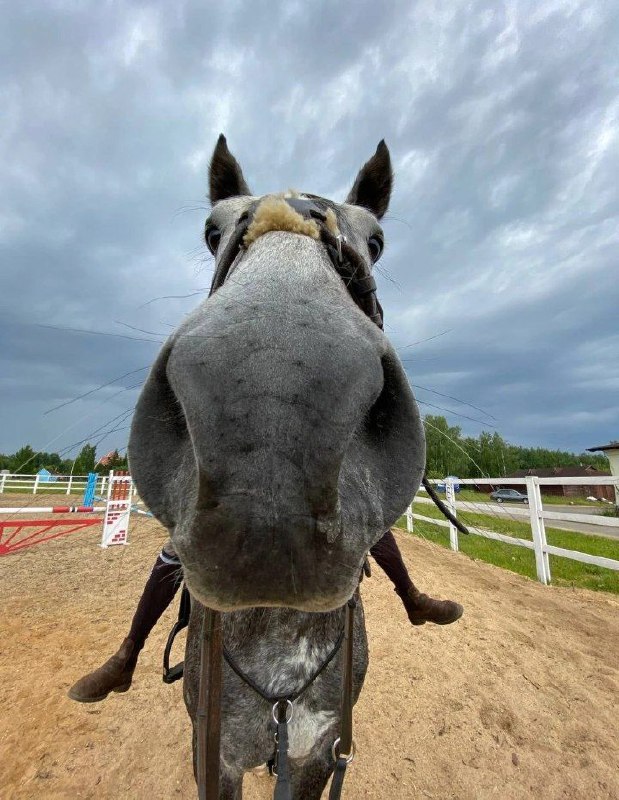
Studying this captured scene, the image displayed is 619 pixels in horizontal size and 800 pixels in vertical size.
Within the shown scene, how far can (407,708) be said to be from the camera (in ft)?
14.3

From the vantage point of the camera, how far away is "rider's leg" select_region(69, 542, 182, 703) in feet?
9.29

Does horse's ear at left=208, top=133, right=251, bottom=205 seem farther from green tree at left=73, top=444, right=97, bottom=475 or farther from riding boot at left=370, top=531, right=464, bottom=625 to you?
riding boot at left=370, top=531, right=464, bottom=625

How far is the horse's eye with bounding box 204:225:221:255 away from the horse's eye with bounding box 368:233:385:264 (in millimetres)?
905

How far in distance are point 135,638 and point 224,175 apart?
140 inches

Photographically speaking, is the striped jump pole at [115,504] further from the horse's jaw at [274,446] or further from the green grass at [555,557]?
the horse's jaw at [274,446]

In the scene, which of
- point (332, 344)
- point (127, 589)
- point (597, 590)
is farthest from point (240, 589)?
point (597, 590)

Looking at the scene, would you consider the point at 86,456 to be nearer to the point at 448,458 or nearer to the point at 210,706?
the point at 210,706

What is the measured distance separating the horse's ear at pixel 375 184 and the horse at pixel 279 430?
1670 mm

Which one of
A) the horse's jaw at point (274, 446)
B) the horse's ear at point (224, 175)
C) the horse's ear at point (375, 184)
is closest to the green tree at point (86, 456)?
the horse's jaw at point (274, 446)

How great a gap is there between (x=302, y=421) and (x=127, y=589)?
8.35 meters

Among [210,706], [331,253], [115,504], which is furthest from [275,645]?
[115,504]

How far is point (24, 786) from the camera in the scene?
127 inches

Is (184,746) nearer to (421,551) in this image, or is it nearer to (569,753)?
(569,753)

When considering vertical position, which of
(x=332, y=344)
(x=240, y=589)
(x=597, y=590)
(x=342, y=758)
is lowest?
(x=597, y=590)
